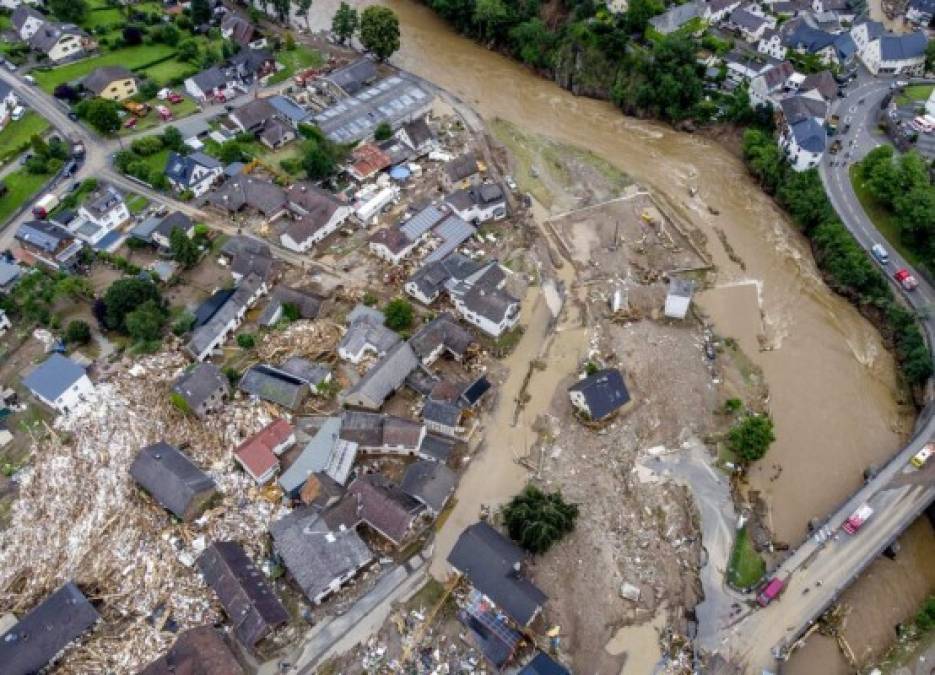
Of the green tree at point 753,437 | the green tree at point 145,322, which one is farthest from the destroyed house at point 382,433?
the green tree at point 753,437

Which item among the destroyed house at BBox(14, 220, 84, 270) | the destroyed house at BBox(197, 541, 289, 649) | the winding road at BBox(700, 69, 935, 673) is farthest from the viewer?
the destroyed house at BBox(14, 220, 84, 270)

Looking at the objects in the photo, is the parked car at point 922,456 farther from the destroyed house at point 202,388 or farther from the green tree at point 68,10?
the green tree at point 68,10

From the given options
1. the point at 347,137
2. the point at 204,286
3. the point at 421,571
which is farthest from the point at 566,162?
the point at 421,571

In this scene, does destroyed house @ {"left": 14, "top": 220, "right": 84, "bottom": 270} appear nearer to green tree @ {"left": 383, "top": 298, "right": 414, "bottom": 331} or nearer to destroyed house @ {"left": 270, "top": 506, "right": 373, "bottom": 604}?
green tree @ {"left": 383, "top": 298, "right": 414, "bottom": 331}

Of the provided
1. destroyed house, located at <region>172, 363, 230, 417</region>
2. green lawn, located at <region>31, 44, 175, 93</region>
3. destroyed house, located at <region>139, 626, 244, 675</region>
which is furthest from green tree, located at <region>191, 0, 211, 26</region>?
destroyed house, located at <region>139, 626, 244, 675</region>

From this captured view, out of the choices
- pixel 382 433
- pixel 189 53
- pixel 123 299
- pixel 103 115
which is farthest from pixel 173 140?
pixel 382 433
